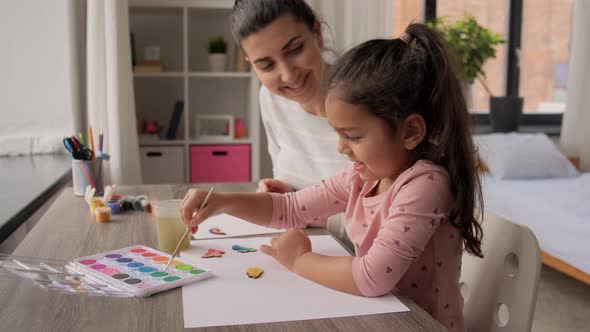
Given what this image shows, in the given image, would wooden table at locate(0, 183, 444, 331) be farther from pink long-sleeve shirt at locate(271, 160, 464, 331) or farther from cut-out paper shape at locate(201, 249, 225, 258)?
cut-out paper shape at locate(201, 249, 225, 258)

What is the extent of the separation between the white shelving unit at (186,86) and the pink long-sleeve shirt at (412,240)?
1.90m

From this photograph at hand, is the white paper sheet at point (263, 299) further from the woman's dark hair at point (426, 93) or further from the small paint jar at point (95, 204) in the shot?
the small paint jar at point (95, 204)

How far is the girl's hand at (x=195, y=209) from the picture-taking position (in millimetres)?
999

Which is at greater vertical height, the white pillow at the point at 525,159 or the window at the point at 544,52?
the window at the point at 544,52

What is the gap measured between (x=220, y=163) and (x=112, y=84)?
2.21 feet

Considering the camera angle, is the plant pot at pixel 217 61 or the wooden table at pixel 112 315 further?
the plant pot at pixel 217 61

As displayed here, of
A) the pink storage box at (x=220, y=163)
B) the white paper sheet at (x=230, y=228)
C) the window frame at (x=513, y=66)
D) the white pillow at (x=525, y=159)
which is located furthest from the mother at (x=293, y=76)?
the window frame at (x=513, y=66)

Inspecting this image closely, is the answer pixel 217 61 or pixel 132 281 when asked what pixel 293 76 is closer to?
pixel 132 281

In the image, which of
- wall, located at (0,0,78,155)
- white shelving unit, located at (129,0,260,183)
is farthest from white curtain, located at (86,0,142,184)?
white shelving unit, located at (129,0,260,183)

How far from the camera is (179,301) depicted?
78 cm

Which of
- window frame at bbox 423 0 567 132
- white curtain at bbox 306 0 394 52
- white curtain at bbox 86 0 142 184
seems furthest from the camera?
window frame at bbox 423 0 567 132

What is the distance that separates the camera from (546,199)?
107 inches

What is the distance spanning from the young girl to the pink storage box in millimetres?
1960

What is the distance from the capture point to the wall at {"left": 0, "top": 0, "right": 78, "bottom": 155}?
7.75 ft
